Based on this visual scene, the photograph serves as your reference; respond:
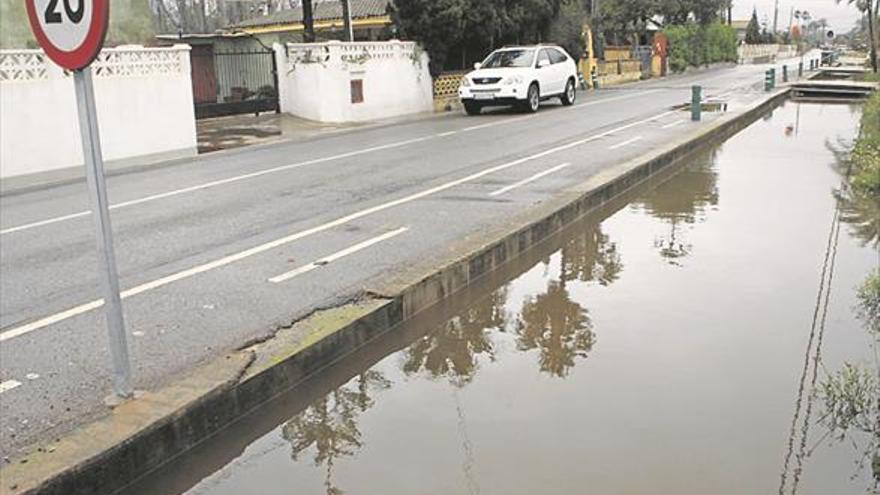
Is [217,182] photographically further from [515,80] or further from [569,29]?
[569,29]

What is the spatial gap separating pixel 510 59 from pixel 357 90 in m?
4.27

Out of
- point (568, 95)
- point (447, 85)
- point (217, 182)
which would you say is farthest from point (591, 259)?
point (447, 85)

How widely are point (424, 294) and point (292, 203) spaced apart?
4205mm

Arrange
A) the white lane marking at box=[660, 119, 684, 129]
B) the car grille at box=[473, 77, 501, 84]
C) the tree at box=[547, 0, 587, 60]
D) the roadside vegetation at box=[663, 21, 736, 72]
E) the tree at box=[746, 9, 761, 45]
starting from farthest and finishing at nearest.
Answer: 1. the tree at box=[746, 9, 761, 45]
2. the roadside vegetation at box=[663, 21, 736, 72]
3. the tree at box=[547, 0, 587, 60]
4. the car grille at box=[473, 77, 501, 84]
5. the white lane marking at box=[660, 119, 684, 129]

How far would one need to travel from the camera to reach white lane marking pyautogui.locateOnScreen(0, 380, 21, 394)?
463 centimetres

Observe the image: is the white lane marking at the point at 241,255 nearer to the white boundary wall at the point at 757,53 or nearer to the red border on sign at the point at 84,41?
the red border on sign at the point at 84,41

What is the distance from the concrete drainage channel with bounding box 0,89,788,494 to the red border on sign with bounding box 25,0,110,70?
5.44 feet

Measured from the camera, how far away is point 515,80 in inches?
872

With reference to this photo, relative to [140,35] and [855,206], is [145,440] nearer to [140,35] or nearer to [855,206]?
[855,206]

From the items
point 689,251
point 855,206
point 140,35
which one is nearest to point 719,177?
point 855,206

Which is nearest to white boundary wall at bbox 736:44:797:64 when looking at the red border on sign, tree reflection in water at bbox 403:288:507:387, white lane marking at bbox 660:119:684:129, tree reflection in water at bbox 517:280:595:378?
white lane marking at bbox 660:119:684:129

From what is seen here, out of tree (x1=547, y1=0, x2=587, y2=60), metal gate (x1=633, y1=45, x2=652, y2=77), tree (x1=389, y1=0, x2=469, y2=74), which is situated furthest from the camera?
metal gate (x1=633, y1=45, x2=652, y2=77)

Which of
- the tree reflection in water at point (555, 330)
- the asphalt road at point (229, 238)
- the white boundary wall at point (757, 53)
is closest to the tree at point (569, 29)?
the asphalt road at point (229, 238)

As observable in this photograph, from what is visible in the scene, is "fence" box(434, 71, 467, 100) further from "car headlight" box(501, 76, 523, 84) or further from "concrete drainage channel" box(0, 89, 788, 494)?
"concrete drainage channel" box(0, 89, 788, 494)
